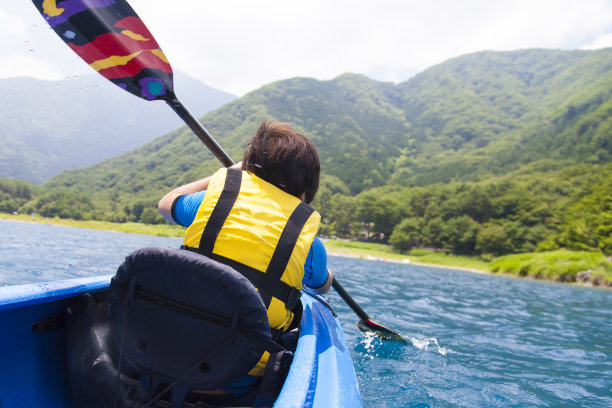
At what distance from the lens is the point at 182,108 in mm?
4148

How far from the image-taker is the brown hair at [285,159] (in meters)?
2.06

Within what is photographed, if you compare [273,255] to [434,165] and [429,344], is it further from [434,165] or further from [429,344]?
[434,165]

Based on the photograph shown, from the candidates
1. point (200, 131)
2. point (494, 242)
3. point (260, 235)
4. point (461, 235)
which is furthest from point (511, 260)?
point (260, 235)

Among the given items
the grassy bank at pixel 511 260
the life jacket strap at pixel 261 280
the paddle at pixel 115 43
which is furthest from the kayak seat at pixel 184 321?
the grassy bank at pixel 511 260

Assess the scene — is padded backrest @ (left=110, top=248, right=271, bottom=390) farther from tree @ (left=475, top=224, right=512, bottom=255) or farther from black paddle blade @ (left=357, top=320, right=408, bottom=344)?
tree @ (left=475, top=224, right=512, bottom=255)

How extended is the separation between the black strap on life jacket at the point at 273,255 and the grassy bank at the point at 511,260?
106 ft

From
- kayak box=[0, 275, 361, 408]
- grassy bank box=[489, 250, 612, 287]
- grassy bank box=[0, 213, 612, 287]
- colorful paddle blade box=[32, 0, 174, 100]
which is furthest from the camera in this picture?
grassy bank box=[0, 213, 612, 287]

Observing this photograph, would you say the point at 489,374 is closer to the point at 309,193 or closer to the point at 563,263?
the point at 309,193

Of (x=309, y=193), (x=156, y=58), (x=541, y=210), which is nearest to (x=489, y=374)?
(x=309, y=193)

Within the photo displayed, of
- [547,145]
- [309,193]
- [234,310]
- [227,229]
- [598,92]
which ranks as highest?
[598,92]

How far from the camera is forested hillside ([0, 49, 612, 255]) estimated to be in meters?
22.8

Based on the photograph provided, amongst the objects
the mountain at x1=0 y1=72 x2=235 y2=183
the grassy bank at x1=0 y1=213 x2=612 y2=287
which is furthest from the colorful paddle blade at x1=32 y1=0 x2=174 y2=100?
the grassy bank at x1=0 y1=213 x2=612 y2=287

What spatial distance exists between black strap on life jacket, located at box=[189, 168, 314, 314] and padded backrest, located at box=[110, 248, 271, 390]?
0.31 m

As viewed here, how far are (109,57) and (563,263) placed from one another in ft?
125
